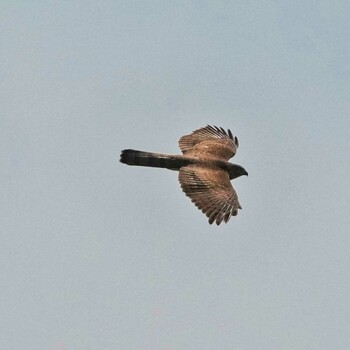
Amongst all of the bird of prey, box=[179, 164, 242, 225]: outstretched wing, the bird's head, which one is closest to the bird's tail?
the bird of prey

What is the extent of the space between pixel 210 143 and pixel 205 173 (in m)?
3.74

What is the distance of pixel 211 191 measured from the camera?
29625 millimetres

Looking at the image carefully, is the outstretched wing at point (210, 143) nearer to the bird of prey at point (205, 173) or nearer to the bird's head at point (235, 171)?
the bird of prey at point (205, 173)

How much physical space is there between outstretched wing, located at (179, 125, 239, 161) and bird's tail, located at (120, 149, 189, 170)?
171 centimetres

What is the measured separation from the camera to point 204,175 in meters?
30.3

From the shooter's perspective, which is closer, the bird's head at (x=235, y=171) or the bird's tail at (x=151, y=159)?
the bird's tail at (x=151, y=159)

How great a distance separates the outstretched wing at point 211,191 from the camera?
28500 millimetres

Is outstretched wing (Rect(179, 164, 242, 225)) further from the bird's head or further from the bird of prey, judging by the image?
the bird's head

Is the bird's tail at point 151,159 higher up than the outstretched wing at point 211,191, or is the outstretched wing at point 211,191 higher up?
the bird's tail at point 151,159

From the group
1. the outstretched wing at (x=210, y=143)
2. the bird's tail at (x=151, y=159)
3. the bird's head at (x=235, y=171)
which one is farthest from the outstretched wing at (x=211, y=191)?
the outstretched wing at (x=210, y=143)

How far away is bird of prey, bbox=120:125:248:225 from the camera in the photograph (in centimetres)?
2877

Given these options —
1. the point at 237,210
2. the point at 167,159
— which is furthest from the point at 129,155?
the point at 237,210

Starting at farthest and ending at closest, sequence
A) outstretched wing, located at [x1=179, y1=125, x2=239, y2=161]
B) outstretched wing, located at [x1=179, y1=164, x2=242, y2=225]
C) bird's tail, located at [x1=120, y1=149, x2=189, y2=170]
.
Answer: outstretched wing, located at [x1=179, y1=125, x2=239, y2=161] → bird's tail, located at [x1=120, y1=149, x2=189, y2=170] → outstretched wing, located at [x1=179, y1=164, x2=242, y2=225]

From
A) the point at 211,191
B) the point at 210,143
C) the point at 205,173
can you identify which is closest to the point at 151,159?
the point at 205,173
